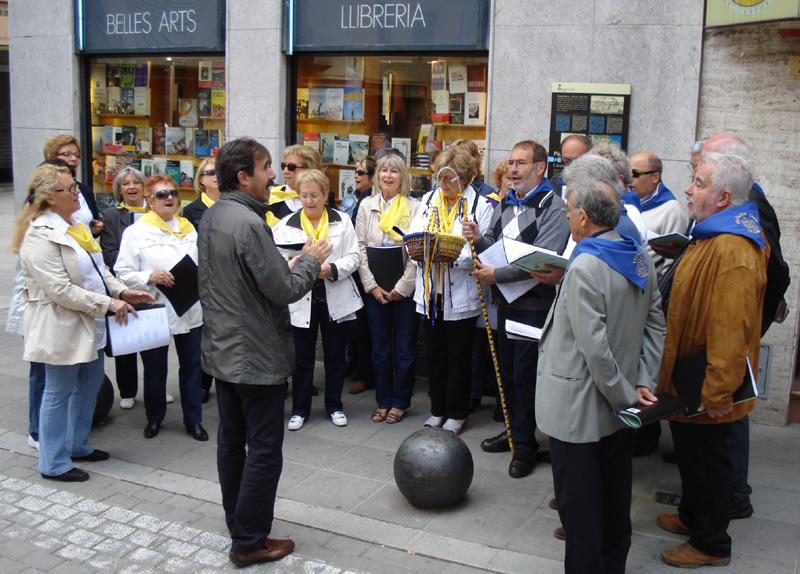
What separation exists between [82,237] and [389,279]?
2288mm

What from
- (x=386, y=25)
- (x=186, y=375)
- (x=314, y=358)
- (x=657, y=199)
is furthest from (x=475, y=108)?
(x=186, y=375)

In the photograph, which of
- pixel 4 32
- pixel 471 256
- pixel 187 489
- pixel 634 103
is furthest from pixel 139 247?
pixel 4 32

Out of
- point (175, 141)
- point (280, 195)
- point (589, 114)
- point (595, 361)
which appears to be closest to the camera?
point (595, 361)

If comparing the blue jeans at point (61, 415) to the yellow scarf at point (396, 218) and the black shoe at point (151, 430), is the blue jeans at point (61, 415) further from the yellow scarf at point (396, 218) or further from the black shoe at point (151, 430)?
the yellow scarf at point (396, 218)

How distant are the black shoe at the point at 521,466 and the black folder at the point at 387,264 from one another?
68.7 inches

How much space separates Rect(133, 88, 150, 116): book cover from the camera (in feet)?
33.0

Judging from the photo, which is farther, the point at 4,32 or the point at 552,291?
the point at 4,32

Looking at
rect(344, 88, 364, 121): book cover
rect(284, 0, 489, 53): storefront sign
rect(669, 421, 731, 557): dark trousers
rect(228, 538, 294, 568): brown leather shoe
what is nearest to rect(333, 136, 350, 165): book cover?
rect(344, 88, 364, 121): book cover

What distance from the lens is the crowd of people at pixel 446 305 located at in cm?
371

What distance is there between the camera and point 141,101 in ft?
33.1

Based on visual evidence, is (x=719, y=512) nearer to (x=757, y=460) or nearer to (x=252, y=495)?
(x=757, y=460)

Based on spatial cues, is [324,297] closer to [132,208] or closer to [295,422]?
[295,422]

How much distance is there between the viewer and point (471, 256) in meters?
5.80

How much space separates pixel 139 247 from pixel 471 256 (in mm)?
2387
